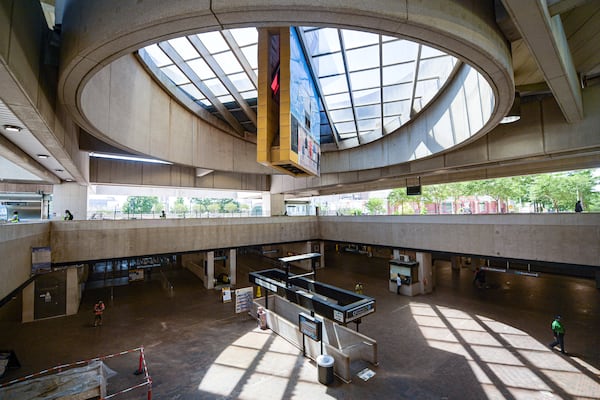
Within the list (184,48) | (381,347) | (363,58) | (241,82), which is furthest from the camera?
(241,82)

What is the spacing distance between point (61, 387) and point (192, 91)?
16.4 meters

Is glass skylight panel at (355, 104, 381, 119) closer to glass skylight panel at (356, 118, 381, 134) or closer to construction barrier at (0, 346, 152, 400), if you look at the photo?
glass skylight panel at (356, 118, 381, 134)

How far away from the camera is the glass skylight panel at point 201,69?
14.6m

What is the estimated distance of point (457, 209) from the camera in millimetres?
19922

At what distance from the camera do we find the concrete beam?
4914mm

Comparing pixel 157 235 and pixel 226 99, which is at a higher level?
pixel 226 99

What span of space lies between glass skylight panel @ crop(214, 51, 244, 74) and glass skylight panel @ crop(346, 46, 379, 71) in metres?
5.97

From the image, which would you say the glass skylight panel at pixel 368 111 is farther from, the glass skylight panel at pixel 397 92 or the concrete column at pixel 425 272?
the concrete column at pixel 425 272

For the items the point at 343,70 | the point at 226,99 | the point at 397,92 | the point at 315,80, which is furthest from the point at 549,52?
the point at 226,99

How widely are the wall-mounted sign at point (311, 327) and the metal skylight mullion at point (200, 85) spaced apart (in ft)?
45.5

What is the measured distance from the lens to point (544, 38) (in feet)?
18.8

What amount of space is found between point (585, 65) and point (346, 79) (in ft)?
33.8

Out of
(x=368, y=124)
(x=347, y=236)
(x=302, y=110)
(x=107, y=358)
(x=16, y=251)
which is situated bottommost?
(x=107, y=358)

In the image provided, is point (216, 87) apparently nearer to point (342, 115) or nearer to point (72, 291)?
point (342, 115)
